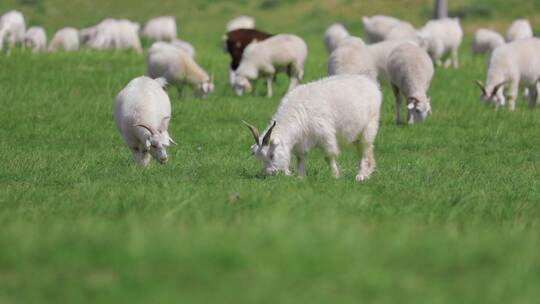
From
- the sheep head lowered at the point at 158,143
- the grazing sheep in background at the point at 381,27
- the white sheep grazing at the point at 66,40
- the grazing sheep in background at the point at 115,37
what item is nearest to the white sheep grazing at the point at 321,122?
the sheep head lowered at the point at 158,143

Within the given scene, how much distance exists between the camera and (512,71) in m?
16.4

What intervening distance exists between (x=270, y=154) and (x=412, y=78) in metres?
6.02

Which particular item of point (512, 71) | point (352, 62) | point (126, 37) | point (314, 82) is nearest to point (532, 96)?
point (512, 71)

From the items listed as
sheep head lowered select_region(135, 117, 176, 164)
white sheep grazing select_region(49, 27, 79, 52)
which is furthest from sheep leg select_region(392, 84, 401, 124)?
white sheep grazing select_region(49, 27, 79, 52)

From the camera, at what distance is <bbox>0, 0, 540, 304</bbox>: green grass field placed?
14.1 feet

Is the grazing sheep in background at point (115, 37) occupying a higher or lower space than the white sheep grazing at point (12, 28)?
lower

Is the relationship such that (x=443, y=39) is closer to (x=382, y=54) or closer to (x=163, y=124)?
(x=382, y=54)

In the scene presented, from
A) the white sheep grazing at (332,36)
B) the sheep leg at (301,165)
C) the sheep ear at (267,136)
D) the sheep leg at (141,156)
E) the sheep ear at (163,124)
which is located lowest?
the white sheep grazing at (332,36)

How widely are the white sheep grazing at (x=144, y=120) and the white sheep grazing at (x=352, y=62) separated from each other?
468 centimetres

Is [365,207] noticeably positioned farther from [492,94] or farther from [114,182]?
[492,94]

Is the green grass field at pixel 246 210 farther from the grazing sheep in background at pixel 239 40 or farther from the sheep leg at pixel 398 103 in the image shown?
the grazing sheep in background at pixel 239 40

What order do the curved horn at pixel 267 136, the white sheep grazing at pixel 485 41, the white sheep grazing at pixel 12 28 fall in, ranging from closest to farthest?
the curved horn at pixel 267 136 < the white sheep grazing at pixel 12 28 < the white sheep grazing at pixel 485 41

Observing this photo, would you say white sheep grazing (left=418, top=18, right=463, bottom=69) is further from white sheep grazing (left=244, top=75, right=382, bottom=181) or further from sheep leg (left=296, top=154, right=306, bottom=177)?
sheep leg (left=296, top=154, right=306, bottom=177)

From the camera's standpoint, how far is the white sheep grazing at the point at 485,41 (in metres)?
27.4
